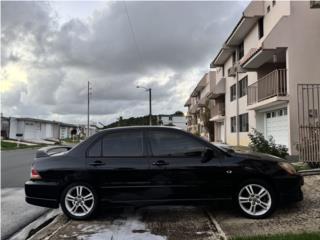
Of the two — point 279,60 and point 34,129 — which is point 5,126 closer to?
point 34,129

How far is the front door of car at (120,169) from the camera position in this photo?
23.0 feet

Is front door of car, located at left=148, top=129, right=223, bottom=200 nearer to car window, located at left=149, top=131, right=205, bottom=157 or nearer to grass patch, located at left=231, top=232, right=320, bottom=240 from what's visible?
car window, located at left=149, top=131, right=205, bottom=157

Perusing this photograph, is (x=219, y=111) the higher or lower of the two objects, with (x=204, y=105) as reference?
lower

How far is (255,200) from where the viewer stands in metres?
6.94

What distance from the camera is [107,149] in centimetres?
727

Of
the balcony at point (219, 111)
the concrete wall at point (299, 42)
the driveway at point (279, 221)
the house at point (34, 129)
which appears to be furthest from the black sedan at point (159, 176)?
the house at point (34, 129)

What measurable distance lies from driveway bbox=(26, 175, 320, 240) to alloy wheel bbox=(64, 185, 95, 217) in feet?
0.60

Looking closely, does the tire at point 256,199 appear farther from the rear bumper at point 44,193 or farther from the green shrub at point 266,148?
the green shrub at point 266,148

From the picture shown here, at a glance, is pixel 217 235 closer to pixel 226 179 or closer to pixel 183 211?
pixel 226 179

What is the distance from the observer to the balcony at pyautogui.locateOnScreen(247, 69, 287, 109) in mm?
20203

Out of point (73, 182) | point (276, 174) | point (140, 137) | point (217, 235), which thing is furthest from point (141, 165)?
point (276, 174)

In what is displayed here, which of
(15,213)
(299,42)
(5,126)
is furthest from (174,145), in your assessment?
(5,126)

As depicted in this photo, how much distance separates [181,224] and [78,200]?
70.2 inches

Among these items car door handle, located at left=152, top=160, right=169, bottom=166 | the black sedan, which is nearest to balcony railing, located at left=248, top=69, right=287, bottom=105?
the black sedan
